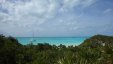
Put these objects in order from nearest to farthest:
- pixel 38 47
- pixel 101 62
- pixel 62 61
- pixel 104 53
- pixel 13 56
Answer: pixel 62 61 → pixel 101 62 → pixel 104 53 → pixel 13 56 → pixel 38 47

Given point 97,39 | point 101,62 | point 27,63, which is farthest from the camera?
point 97,39

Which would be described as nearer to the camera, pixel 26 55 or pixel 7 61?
pixel 7 61

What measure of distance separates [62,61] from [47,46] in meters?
24.4

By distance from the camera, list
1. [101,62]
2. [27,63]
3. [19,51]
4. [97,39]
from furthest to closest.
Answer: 1. [97,39]
2. [19,51]
3. [27,63]
4. [101,62]

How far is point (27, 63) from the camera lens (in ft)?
85.8

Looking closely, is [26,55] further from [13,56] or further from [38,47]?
[38,47]

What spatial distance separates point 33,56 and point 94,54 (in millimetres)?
9743

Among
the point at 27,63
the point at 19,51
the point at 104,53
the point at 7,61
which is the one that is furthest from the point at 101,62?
the point at 19,51

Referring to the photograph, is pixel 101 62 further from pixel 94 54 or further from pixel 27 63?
pixel 27 63

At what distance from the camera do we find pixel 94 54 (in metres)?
22.1

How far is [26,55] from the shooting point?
2958 cm

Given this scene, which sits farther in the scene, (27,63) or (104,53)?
(27,63)

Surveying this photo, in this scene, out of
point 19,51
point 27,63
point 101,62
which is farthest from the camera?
point 19,51

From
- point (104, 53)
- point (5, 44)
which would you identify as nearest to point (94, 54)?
point (104, 53)
